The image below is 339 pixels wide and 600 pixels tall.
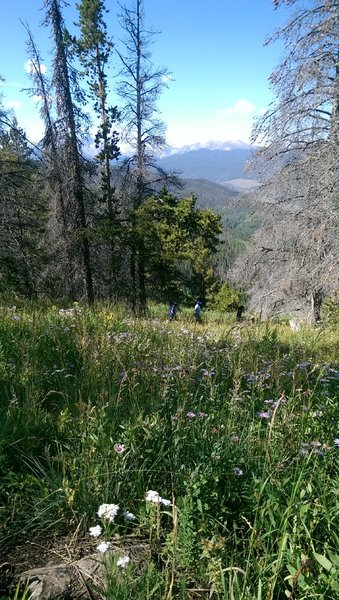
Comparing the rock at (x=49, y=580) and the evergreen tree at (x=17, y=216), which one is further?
the evergreen tree at (x=17, y=216)

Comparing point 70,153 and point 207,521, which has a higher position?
point 70,153

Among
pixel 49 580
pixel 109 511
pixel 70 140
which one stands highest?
pixel 70 140

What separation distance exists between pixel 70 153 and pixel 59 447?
683 inches

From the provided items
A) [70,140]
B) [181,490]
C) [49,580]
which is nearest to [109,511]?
[49,580]

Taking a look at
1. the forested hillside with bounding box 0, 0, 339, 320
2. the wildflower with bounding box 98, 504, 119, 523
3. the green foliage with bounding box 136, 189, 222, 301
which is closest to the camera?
the wildflower with bounding box 98, 504, 119, 523

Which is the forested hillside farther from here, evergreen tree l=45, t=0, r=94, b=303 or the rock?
the rock

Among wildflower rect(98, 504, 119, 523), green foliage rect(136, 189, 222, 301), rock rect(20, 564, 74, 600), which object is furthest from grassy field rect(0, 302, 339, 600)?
green foliage rect(136, 189, 222, 301)

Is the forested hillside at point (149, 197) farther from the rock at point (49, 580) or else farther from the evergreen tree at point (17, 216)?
Answer: the rock at point (49, 580)

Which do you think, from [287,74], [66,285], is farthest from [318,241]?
[66,285]

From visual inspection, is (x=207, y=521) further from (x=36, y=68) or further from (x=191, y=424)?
(x=36, y=68)

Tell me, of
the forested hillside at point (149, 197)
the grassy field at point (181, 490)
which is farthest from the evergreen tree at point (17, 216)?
the grassy field at point (181, 490)

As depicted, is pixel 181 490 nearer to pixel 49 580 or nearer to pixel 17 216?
pixel 49 580

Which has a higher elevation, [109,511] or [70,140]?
[70,140]

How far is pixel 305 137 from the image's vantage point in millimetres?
11688
